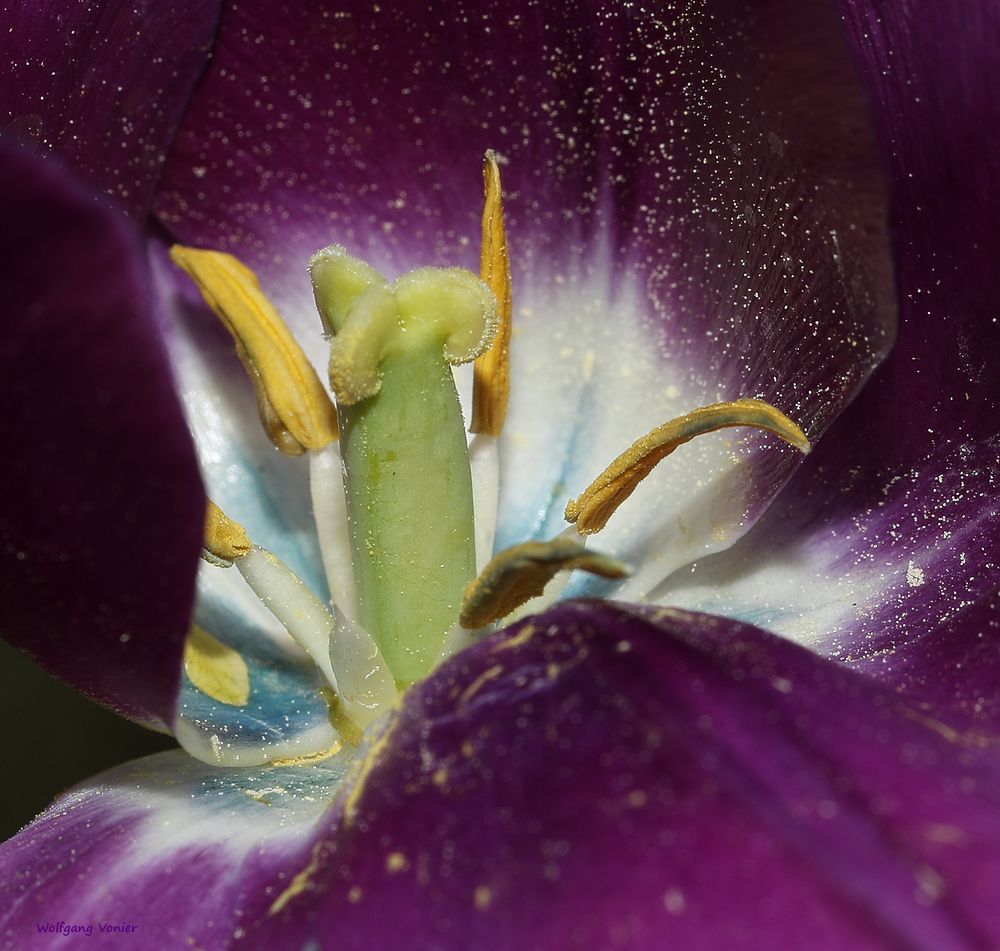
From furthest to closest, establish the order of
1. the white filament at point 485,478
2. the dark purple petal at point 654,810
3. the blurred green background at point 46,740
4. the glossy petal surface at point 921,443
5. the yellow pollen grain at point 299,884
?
the blurred green background at point 46,740, the white filament at point 485,478, the glossy petal surface at point 921,443, the yellow pollen grain at point 299,884, the dark purple petal at point 654,810

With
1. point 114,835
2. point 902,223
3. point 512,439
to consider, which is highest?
point 902,223

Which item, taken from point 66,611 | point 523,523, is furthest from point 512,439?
point 66,611

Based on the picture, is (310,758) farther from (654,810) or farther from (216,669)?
(654,810)

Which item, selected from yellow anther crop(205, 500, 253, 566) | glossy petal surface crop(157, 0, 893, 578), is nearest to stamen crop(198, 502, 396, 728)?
yellow anther crop(205, 500, 253, 566)

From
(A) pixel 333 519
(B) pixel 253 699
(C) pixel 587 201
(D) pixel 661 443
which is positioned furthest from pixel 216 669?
(C) pixel 587 201

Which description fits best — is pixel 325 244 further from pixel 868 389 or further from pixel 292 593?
pixel 868 389

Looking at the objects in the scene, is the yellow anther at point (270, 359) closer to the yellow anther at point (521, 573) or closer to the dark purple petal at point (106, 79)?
the dark purple petal at point (106, 79)

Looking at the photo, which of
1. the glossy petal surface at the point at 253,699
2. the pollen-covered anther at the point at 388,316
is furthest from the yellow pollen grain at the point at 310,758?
the pollen-covered anther at the point at 388,316
